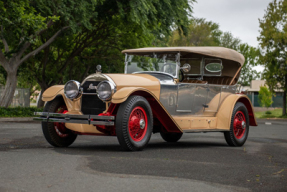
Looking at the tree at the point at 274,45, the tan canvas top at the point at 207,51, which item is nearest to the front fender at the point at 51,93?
the tan canvas top at the point at 207,51

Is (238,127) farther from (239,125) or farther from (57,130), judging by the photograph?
(57,130)

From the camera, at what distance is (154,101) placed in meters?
8.85

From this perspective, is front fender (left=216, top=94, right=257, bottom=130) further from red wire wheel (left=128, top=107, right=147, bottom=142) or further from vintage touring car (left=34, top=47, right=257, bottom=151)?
red wire wheel (left=128, top=107, right=147, bottom=142)

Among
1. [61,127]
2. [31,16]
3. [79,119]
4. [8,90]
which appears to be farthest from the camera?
[8,90]

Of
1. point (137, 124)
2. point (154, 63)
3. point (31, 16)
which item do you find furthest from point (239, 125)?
point (31, 16)

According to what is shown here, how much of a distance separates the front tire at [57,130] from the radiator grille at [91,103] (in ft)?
1.84

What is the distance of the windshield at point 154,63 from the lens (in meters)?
9.92

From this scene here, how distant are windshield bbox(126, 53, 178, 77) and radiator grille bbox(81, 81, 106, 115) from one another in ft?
5.85

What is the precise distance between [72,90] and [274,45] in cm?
2974

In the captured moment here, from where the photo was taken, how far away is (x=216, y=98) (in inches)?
414

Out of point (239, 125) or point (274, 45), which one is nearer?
point (239, 125)

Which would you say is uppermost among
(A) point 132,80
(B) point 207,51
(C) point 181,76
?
(B) point 207,51

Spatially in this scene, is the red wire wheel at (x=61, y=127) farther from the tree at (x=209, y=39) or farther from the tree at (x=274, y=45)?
the tree at (x=209, y=39)

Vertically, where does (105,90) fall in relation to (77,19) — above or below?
below
